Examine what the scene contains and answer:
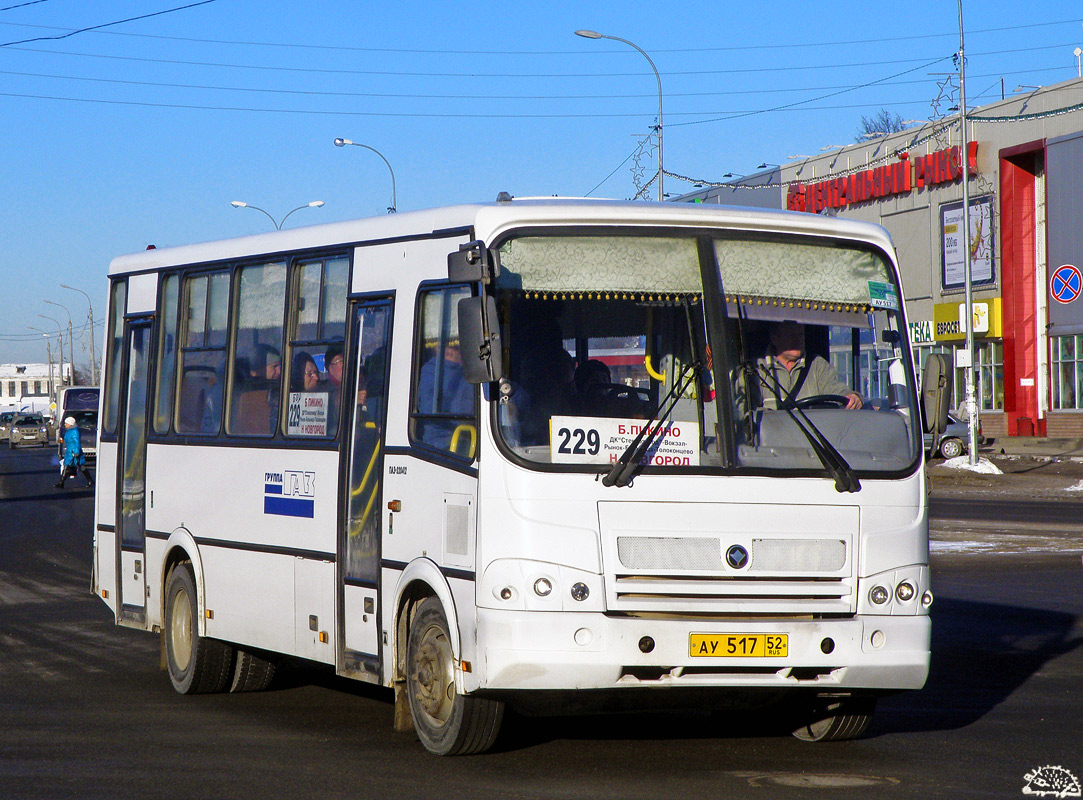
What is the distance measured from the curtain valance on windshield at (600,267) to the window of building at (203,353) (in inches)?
138

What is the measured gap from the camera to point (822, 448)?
7664 millimetres

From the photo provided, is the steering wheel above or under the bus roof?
under

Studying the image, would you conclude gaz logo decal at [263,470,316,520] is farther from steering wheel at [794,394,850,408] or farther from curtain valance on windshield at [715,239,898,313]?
steering wheel at [794,394,850,408]

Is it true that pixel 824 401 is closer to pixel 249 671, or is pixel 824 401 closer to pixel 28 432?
pixel 249 671

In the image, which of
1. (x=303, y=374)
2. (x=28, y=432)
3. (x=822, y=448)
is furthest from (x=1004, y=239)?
(x=28, y=432)

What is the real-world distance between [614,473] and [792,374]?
113 centimetres

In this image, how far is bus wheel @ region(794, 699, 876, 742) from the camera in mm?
8266

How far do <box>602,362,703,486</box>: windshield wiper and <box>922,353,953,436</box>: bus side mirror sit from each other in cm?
125

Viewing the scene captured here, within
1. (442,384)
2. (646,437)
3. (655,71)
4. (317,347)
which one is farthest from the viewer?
(655,71)

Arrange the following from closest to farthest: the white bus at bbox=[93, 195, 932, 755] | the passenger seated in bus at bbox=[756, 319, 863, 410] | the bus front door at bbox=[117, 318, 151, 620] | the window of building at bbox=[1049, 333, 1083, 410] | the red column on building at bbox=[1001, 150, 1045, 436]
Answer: the white bus at bbox=[93, 195, 932, 755]
the passenger seated in bus at bbox=[756, 319, 863, 410]
the bus front door at bbox=[117, 318, 151, 620]
the window of building at bbox=[1049, 333, 1083, 410]
the red column on building at bbox=[1001, 150, 1045, 436]

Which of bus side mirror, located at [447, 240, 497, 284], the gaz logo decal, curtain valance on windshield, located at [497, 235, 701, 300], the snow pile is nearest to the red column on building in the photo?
the snow pile

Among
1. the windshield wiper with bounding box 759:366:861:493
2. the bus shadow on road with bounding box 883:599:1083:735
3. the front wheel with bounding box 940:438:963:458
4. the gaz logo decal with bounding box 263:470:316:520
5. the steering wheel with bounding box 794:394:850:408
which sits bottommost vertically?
the bus shadow on road with bounding box 883:599:1083:735

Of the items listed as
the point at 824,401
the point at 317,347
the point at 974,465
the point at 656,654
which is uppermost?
the point at 317,347

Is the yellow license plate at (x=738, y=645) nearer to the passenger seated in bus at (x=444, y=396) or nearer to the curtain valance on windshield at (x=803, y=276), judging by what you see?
the passenger seated in bus at (x=444, y=396)
